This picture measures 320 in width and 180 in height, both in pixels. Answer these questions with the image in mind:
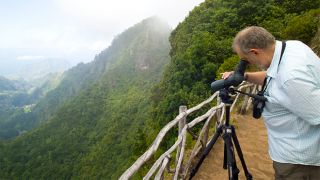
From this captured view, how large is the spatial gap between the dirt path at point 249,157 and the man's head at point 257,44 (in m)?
3.55

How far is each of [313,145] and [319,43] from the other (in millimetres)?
12232

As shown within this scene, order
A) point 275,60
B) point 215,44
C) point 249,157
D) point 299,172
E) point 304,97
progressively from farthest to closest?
point 215,44, point 249,157, point 299,172, point 275,60, point 304,97

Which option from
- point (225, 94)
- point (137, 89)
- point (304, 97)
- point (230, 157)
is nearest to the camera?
point (304, 97)

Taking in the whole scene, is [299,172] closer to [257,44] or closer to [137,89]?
[257,44]

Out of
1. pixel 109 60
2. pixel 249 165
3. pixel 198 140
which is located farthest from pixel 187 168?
pixel 109 60

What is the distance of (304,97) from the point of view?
2375mm

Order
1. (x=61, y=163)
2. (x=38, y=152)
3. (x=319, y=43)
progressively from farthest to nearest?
(x=38, y=152) → (x=61, y=163) → (x=319, y=43)

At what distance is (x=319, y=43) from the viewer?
1350cm

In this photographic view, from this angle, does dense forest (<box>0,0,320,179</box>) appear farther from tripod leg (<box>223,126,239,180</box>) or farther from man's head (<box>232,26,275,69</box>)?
man's head (<box>232,26,275,69</box>)

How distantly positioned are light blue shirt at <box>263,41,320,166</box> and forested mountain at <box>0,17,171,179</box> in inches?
1705

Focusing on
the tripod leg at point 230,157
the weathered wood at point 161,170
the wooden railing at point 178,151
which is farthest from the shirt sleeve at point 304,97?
the weathered wood at point 161,170

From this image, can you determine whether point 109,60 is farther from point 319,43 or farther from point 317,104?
point 317,104

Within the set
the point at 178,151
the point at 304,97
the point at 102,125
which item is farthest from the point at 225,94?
the point at 102,125

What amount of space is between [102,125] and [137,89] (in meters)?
18.1
